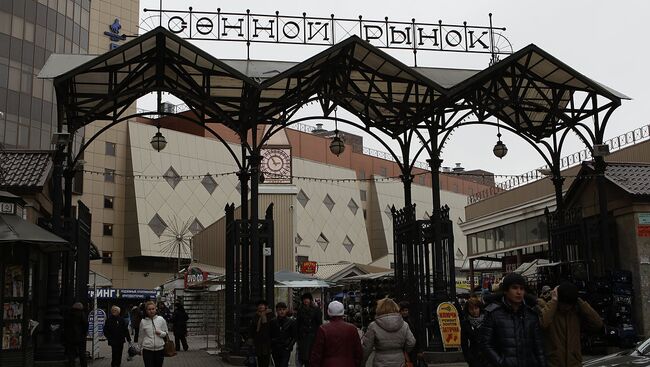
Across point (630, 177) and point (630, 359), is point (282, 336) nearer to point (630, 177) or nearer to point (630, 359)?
point (630, 359)

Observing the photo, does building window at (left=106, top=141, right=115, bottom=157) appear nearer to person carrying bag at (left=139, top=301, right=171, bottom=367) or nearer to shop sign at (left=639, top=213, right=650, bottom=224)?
shop sign at (left=639, top=213, right=650, bottom=224)

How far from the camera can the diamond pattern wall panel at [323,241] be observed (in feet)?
254

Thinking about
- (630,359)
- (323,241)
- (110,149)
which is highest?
(110,149)

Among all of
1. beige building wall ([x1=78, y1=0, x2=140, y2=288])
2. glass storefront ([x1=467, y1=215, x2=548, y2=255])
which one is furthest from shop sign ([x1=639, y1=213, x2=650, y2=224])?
beige building wall ([x1=78, y1=0, x2=140, y2=288])

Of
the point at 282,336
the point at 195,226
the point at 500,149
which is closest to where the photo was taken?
the point at 282,336

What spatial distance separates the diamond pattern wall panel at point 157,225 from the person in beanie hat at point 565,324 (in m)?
66.2

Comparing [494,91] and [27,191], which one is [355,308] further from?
[27,191]

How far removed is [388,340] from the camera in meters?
7.86

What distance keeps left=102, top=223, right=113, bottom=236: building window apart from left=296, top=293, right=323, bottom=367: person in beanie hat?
61.4 m

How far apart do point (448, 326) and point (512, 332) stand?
38.3ft

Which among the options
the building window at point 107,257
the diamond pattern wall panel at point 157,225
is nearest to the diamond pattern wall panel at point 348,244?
the diamond pattern wall panel at point 157,225

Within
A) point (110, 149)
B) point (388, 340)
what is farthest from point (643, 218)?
point (110, 149)

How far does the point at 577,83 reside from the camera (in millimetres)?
20516

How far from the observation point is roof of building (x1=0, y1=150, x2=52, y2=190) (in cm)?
1769
